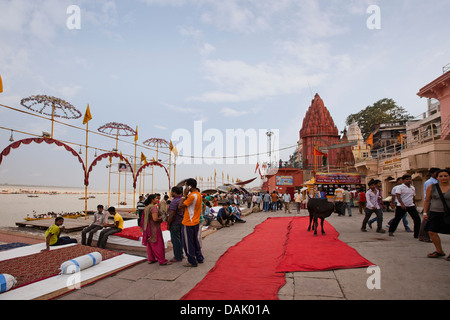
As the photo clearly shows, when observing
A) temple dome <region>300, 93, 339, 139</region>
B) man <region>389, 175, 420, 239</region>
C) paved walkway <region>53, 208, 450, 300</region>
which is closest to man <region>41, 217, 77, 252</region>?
paved walkway <region>53, 208, 450, 300</region>

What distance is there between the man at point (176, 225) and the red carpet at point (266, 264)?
2.75 feet

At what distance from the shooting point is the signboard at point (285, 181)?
2994 cm

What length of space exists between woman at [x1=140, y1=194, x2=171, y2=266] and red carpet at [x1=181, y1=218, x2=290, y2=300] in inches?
44.0

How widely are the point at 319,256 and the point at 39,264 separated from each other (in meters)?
5.15

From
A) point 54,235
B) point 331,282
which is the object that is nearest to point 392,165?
point 331,282

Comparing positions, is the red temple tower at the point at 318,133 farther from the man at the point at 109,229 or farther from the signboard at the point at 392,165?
the man at the point at 109,229

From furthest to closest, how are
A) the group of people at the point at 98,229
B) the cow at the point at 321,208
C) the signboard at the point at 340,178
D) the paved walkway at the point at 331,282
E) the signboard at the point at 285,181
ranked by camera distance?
1. the signboard at the point at 285,181
2. the signboard at the point at 340,178
3. the cow at the point at 321,208
4. the group of people at the point at 98,229
5. the paved walkway at the point at 331,282

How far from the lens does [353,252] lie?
511cm

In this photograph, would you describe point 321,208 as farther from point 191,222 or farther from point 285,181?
point 285,181

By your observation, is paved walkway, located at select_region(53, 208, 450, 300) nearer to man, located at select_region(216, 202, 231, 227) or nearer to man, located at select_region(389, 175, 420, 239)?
man, located at select_region(389, 175, 420, 239)

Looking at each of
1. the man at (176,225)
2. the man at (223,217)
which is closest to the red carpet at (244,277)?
the man at (176,225)
